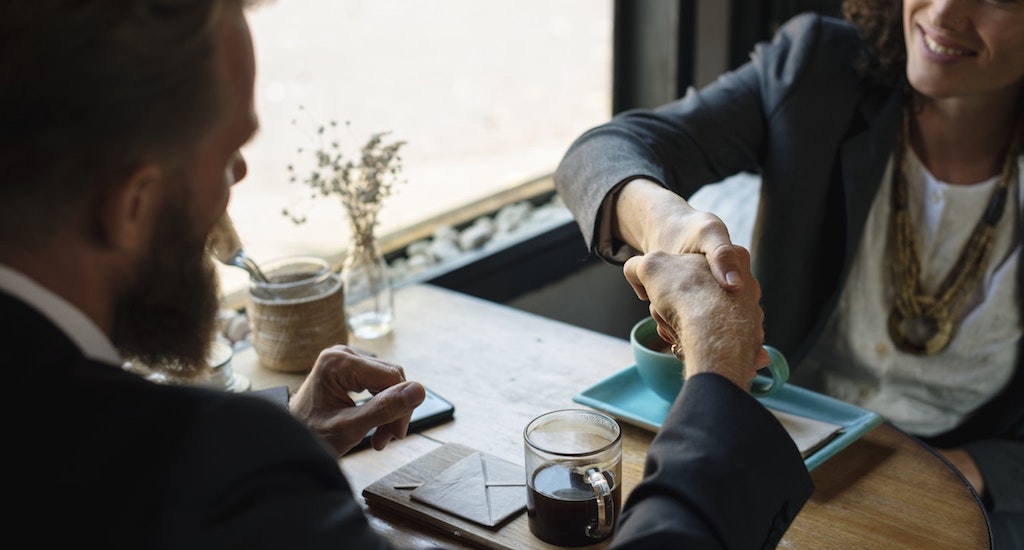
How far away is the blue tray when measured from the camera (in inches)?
51.4

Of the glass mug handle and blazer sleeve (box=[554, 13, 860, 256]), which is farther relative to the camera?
blazer sleeve (box=[554, 13, 860, 256])

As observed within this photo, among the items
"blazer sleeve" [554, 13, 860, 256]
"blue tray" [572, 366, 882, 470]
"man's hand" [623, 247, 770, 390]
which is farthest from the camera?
"blazer sleeve" [554, 13, 860, 256]

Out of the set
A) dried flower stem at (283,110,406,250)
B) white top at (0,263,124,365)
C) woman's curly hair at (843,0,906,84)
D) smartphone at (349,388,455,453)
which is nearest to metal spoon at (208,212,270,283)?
dried flower stem at (283,110,406,250)

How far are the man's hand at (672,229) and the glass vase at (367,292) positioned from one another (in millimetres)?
382

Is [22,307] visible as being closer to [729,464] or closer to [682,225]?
[729,464]

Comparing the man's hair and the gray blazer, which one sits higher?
the man's hair

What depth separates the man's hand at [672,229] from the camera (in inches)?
46.7

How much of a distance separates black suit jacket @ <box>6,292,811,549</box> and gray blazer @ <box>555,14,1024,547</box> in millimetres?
1039

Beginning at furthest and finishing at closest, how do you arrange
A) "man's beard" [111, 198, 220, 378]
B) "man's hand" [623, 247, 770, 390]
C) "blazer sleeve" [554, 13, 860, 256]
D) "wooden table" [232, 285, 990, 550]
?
1. "blazer sleeve" [554, 13, 860, 256]
2. "wooden table" [232, 285, 990, 550]
3. "man's hand" [623, 247, 770, 390]
4. "man's beard" [111, 198, 220, 378]

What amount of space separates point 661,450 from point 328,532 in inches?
12.5

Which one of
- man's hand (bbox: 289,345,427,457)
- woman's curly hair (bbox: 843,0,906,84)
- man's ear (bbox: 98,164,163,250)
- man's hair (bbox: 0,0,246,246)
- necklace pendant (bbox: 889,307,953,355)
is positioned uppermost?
man's hair (bbox: 0,0,246,246)

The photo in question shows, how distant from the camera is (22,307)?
0.71 metres

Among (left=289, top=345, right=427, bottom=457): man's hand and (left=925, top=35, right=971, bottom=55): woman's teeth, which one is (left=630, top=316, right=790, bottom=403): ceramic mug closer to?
(left=289, top=345, right=427, bottom=457): man's hand

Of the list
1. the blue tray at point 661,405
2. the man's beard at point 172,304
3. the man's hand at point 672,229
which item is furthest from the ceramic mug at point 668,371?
the man's beard at point 172,304
